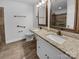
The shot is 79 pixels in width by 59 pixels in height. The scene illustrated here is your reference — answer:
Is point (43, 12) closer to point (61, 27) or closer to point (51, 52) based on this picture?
point (61, 27)

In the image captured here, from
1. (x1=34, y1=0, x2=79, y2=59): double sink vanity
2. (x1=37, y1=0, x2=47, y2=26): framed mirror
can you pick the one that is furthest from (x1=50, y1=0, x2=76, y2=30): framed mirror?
(x1=37, y1=0, x2=47, y2=26): framed mirror

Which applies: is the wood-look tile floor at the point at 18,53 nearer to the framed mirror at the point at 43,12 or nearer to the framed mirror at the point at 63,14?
the framed mirror at the point at 43,12

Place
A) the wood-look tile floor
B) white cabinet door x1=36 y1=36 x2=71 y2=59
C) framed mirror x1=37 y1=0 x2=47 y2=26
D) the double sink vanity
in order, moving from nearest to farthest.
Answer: white cabinet door x1=36 y1=36 x2=71 y2=59 < the double sink vanity < the wood-look tile floor < framed mirror x1=37 y1=0 x2=47 y2=26

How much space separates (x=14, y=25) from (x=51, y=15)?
2.85 metres

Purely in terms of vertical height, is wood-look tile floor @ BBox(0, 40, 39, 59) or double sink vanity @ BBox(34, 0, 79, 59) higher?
double sink vanity @ BBox(34, 0, 79, 59)

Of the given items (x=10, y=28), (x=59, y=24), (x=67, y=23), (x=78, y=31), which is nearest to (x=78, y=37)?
(x=78, y=31)

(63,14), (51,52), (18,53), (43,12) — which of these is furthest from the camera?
(43,12)

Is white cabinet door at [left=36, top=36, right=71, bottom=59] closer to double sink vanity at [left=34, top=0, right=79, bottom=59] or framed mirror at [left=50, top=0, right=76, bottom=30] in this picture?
double sink vanity at [left=34, top=0, right=79, bottom=59]

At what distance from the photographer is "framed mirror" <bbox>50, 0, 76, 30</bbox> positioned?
2.01 metres

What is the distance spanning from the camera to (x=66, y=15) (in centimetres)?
224

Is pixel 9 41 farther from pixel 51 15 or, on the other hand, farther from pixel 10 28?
pixel 51 15

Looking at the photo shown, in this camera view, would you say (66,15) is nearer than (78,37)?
No

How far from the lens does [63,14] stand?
2.37m

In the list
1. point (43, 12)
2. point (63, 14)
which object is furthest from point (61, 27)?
point (43, 12)
